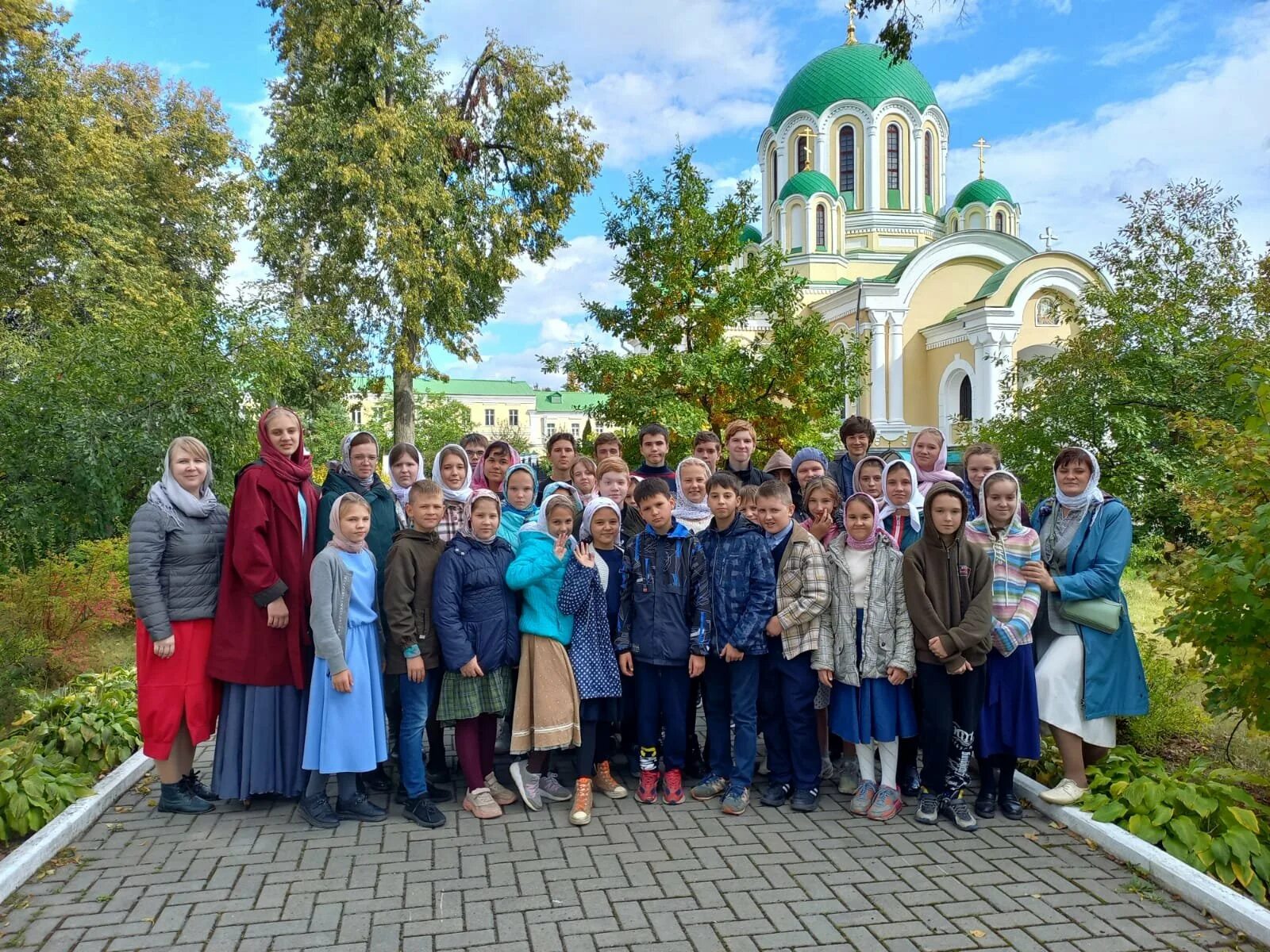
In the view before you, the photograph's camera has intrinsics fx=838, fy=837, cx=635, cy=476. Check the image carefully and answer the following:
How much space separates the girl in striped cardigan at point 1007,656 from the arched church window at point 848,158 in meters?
37.7

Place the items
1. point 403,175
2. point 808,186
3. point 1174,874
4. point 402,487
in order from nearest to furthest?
point 1174,874 → point 402,487 → point 403,175 → point 808,186

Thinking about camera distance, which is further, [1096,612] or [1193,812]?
[1096,612]

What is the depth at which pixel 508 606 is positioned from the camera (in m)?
4.58

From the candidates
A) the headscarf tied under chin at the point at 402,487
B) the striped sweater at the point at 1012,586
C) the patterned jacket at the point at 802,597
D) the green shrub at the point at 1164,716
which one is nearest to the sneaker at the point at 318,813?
the headscarf tied under chin at the point at 402,487

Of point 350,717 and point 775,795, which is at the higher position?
point 350,717

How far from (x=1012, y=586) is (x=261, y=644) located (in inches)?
157

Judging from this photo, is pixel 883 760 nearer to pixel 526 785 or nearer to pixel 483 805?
pixel 526 785

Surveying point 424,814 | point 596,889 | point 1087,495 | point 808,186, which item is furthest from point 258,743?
point 808,186

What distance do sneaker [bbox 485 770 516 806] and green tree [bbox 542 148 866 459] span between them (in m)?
7.31

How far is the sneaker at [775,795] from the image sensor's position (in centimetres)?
457

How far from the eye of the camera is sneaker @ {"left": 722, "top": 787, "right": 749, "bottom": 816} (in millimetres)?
4445

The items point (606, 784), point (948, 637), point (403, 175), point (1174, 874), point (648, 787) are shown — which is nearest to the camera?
point (1174, 874)

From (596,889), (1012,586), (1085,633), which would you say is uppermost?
(1012,586)

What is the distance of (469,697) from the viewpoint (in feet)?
14.7
